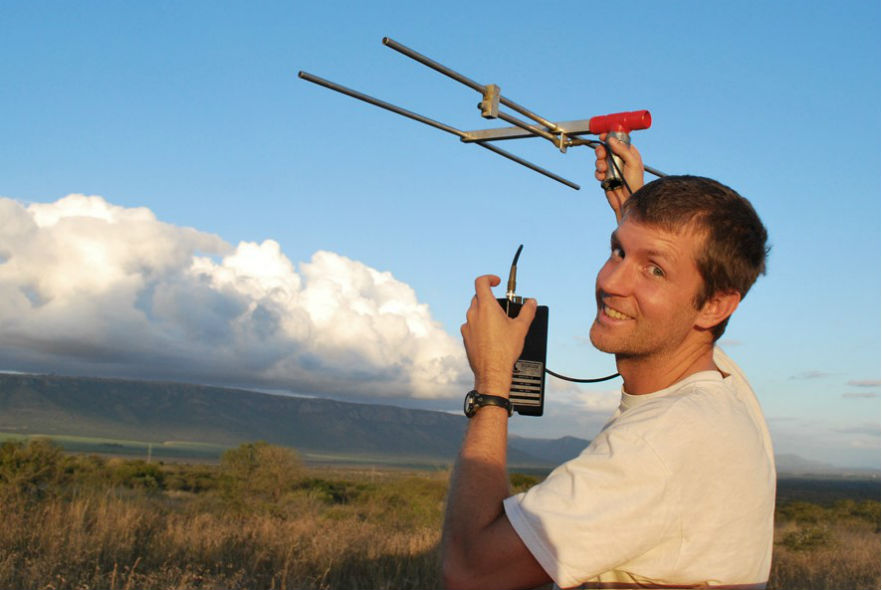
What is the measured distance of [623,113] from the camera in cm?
303

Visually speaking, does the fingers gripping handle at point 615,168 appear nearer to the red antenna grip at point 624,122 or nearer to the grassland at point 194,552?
the red antenna grip at point 624,122

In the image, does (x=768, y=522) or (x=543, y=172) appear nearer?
(x=768, y=522)

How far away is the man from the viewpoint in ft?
5.72

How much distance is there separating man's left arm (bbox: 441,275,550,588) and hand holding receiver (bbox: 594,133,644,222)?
3.16ft

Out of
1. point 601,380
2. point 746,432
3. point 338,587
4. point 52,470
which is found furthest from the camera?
point 52,470

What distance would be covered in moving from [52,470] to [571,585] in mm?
15900

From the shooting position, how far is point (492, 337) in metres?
2.17

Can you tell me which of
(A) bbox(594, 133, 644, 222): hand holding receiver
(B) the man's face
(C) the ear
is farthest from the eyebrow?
(A) bbox(594, 133, 644, 222): hand holding receiver

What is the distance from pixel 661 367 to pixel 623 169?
1.10m

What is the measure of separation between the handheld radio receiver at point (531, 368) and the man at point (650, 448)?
18 centimetres

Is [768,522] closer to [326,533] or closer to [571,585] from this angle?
[571,585]

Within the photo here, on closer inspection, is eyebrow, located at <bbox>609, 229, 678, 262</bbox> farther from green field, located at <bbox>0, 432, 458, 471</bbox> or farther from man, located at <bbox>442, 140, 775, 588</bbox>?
green field, located at <bbox>0, 432, 458, 471</bbox>

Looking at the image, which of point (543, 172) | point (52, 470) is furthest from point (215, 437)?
point (543, 172)

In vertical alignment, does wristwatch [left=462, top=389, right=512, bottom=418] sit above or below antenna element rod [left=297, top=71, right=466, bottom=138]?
below
